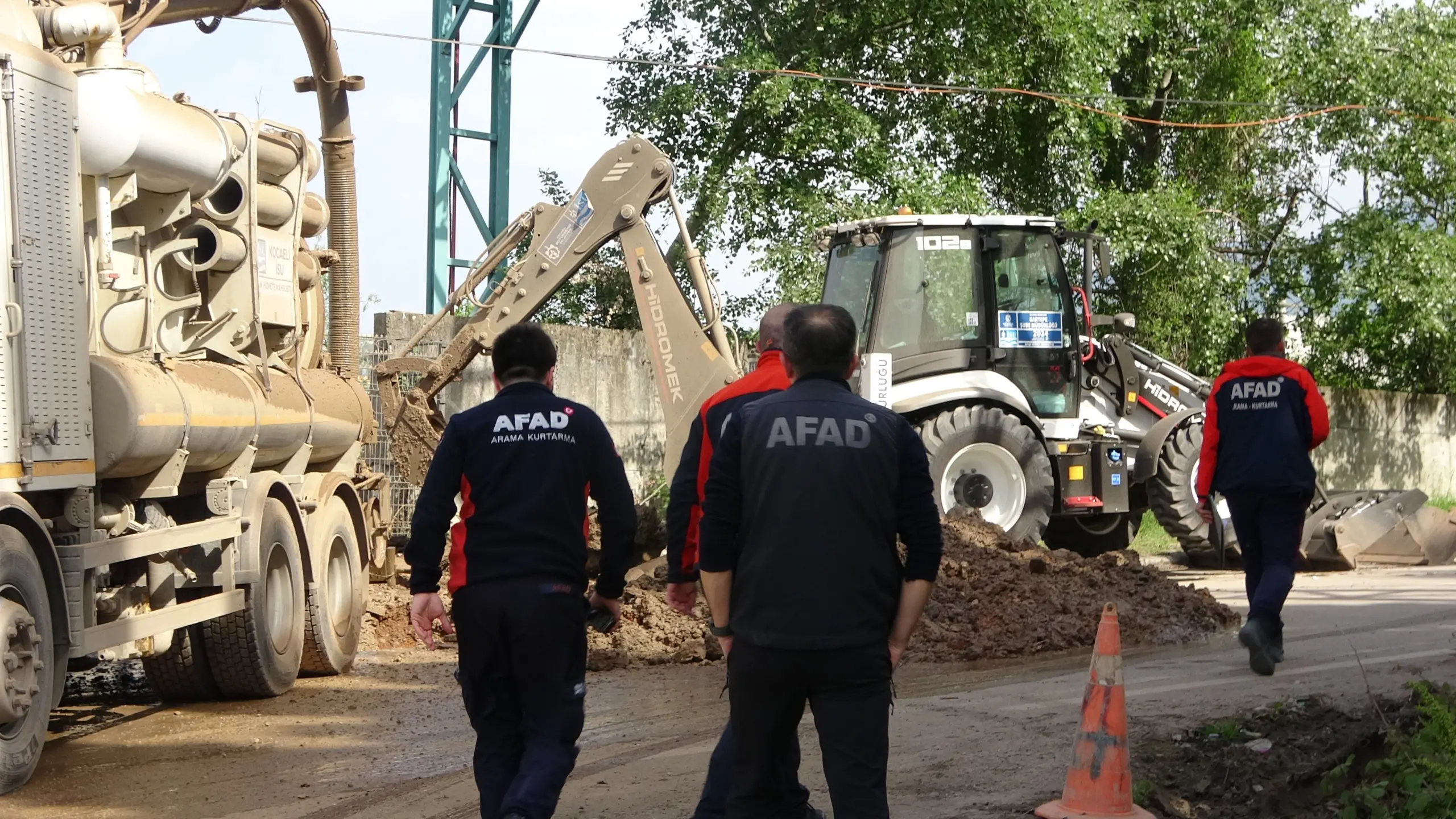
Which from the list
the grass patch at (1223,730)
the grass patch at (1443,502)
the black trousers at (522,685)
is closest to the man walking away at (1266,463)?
the grass patch at (1223,730)

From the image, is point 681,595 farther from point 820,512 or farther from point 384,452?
point 384,452

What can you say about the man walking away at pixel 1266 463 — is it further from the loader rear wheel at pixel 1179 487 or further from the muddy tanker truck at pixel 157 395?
the loader rear wheel at pixel 1179 487

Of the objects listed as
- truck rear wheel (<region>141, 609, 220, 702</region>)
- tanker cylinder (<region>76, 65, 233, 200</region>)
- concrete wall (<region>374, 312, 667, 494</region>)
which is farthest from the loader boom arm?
tanker cylinder (<region>76, 65, 233, 200</region>)

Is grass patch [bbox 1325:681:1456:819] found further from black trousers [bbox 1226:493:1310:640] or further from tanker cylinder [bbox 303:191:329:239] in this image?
tanker cylinder [bbox 303:191:329:239]

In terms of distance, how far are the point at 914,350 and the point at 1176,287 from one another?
26.6 feet

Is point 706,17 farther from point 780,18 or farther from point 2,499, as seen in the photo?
point 2,499

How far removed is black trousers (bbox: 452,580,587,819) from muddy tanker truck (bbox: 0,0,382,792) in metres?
2.54

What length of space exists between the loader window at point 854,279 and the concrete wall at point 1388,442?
11586mm

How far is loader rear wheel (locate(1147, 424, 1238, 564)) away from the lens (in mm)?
15023

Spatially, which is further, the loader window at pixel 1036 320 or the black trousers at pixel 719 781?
the loader window at pixel 1036 320

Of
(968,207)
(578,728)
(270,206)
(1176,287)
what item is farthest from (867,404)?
(1176,287)

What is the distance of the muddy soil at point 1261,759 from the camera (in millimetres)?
5836

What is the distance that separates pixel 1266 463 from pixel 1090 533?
7.15 m

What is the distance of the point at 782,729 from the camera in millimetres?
4457
